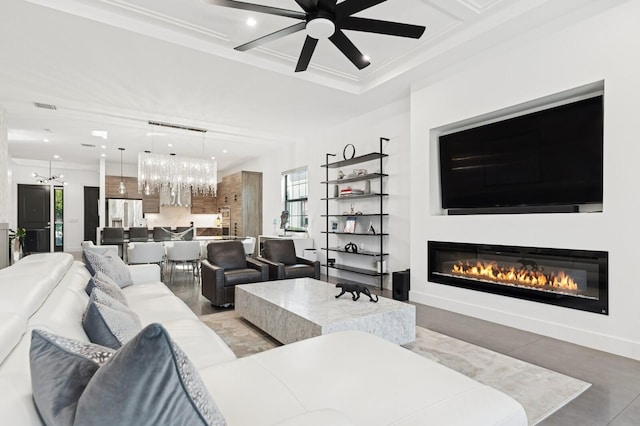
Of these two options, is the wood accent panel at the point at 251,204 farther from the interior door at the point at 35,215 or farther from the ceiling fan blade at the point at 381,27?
the interior door at the point at 35,215

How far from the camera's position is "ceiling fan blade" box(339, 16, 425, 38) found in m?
2.79

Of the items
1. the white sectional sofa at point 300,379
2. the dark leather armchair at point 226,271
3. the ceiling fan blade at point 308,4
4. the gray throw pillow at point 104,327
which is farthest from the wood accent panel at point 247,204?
the gray throw pillow at point 104,327

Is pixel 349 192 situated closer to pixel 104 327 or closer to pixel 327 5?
pixel 327 5

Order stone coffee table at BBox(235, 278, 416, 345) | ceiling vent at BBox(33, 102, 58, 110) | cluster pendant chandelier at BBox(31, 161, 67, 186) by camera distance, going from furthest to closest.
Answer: cluster pendant chandelier at BBox(31, 161, 67, 186) < ceiling vent at BBox(33, 102, 58, 110) < stone coffee table at BBox(235, 278, 416, 345)

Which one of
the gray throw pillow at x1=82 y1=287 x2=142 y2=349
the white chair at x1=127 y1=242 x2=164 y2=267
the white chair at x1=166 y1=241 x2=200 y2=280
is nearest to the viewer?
the gray throw pillow at x1=82 y1=287 x2=142 y2=349

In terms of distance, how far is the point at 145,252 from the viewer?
6.36m

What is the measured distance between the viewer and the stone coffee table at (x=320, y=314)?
2682 millimetres

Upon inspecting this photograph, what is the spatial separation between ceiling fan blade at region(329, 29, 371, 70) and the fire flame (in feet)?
9.02

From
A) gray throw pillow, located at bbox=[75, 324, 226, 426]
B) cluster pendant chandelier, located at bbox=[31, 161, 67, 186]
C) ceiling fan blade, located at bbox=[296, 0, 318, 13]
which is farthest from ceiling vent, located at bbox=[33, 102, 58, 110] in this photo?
gray throw pillow, located at bbox=[75, 324, 226, 426]

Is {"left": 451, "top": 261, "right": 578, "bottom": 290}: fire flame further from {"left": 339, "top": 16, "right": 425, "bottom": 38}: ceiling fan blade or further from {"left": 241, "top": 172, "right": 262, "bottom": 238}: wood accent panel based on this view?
{"left": 241, "top": 172, "right": 262, "bottom": 238}: wood accent panel

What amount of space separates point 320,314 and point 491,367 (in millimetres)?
1399

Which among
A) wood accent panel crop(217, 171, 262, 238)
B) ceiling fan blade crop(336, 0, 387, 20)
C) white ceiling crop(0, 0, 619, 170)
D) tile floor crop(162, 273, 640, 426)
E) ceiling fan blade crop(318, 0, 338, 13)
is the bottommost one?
tile floor crop(162, 273, 640, 426)

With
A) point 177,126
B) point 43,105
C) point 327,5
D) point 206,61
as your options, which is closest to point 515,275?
point 327,5

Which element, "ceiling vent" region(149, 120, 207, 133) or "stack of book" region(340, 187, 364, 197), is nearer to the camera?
"stack of book" region(340, 187, 364, 197)
